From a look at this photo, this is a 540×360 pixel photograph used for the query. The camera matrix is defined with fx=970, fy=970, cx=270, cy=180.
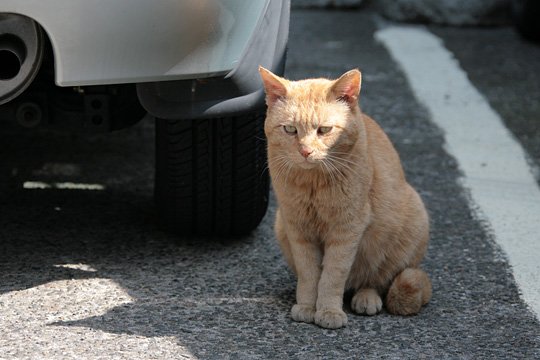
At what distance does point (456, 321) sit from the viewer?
10.3 ft

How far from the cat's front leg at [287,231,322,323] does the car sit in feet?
1.53

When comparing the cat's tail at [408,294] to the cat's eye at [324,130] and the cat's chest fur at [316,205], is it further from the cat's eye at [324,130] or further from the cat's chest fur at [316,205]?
the cat's eye at [324,130]

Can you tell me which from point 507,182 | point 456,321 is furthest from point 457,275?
point 507,182

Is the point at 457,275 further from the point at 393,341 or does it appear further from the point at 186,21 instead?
the point at 186,21

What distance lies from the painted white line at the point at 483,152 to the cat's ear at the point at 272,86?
1115mm

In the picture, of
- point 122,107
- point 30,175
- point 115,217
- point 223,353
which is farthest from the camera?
point 30,175

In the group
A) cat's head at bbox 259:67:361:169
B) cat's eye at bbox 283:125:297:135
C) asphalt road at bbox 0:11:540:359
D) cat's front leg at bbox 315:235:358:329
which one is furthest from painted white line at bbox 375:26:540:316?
cat's eye at bbox 283:125:297:135

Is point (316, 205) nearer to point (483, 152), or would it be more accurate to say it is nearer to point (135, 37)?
point (135, 37)

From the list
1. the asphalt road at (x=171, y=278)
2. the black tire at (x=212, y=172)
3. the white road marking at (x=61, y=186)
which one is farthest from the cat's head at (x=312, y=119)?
the white road marking at (x=61, y=186)

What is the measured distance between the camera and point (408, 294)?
3.16 metres

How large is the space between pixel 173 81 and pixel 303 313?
33.3 inches

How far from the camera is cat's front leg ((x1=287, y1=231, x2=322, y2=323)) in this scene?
3162mm

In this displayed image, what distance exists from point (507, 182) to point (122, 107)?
6.81ft

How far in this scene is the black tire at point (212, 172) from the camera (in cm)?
351
